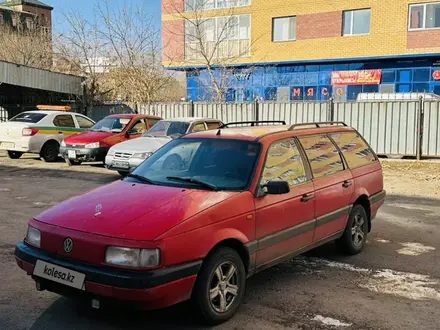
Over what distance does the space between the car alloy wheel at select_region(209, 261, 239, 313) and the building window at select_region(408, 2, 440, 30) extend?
28.3m

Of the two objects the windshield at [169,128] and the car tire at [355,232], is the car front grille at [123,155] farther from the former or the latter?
the car tire at [355,232]

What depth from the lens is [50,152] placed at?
52.3ft

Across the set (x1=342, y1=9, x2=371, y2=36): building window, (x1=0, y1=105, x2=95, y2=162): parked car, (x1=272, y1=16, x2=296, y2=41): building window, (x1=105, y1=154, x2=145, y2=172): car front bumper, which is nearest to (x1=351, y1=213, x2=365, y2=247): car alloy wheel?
(x1=105, y1=154, x2=145, y2=172): car front bumper

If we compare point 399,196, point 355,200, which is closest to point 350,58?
point 399,196

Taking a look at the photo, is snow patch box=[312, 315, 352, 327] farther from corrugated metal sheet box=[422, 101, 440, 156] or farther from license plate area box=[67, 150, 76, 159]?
corrugated metal sheet box=[422, 101, 440, 156]

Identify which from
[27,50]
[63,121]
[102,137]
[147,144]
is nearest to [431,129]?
[147,144]

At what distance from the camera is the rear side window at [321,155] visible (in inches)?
207

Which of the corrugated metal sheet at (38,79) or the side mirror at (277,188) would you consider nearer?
the side mirror at (277,188)

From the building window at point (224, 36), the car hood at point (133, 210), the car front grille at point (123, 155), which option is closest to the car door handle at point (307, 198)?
the car hood at point (133, 210)

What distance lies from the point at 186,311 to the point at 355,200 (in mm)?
2689

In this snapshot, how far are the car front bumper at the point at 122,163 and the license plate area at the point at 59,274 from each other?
7.29 meters

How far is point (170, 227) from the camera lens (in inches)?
144

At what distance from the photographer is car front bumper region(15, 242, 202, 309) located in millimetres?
3459

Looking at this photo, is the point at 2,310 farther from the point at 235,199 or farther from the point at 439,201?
the point at 439,201
